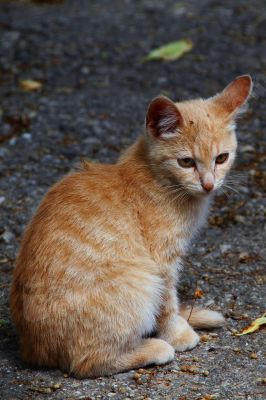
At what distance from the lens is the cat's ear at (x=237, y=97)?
4.40 metres

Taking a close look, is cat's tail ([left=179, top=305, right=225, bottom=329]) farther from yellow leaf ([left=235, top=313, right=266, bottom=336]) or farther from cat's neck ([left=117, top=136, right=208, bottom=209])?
cat's neck ([left=117, top=136, right=208, bottom=209])

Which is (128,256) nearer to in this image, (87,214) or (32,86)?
(87,214)

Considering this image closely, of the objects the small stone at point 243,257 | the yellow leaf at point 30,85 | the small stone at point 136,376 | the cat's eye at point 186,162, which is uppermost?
the cat's eye at point 186,162

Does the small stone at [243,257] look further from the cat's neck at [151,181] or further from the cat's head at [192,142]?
the cat's head at [192,142]

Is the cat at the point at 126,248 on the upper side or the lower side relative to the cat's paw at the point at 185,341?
upper

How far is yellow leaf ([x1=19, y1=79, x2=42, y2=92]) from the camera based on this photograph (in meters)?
7.85

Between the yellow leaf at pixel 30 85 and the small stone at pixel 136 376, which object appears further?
the yellow leaf at pixel 30 85

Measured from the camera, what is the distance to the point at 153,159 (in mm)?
4352

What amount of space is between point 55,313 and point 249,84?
6.02ft

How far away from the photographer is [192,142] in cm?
418

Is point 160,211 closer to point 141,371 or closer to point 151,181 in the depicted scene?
point 151,181

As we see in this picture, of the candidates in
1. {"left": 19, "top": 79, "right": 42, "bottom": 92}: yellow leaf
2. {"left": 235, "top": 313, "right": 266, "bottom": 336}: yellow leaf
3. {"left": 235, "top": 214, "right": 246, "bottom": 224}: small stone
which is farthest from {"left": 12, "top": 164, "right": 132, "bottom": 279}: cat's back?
{"left": 19, "top": 79, "right": 42, "bottom": 92}: yellow leaf

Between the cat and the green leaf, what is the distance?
408cm

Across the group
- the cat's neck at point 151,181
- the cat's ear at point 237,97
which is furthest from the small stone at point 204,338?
the cat's ear at point 237,97
